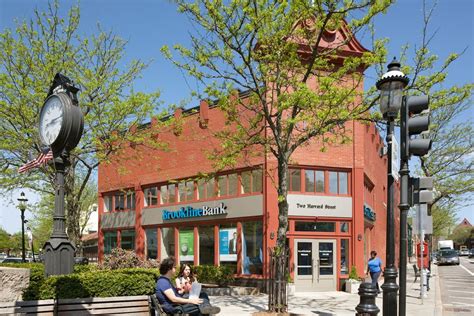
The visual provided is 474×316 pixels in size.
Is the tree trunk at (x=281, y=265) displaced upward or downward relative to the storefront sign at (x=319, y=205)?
downward

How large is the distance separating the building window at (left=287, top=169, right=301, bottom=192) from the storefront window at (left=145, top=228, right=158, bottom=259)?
9.48m

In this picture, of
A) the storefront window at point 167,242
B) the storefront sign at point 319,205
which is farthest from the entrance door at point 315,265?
the storefront window at point 167,242

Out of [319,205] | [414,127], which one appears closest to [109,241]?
[319,205]

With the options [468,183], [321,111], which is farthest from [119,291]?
[468,183]

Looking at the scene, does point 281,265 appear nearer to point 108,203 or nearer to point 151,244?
point 151,244

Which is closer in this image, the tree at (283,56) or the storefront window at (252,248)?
the tree at (283,56)

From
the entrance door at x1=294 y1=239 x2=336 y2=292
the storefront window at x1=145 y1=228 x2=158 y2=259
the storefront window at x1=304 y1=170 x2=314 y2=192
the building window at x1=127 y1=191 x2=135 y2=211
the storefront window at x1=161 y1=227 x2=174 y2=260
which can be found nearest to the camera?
the entrance door at x1=294 y1=239 x2=336 y2=292

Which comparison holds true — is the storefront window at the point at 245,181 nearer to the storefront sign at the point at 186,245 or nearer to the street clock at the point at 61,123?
the storefront sign at the point at 186,245

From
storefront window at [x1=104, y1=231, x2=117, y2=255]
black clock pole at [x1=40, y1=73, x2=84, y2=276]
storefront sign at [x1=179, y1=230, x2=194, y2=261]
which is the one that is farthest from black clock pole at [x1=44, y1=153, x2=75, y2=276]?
storefront window at [x1=104, y1=231, x2=117, y2=255]

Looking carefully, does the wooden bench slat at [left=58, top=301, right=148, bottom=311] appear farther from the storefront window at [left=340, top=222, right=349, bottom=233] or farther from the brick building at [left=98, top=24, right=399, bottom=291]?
the storefront window at [left=340, top=222, right=349, bottom=233]

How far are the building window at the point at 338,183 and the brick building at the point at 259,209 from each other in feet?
0.15

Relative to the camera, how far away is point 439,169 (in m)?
29.6

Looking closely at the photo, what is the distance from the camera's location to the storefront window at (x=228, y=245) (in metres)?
23.2

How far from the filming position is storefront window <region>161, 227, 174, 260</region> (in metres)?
27.1
